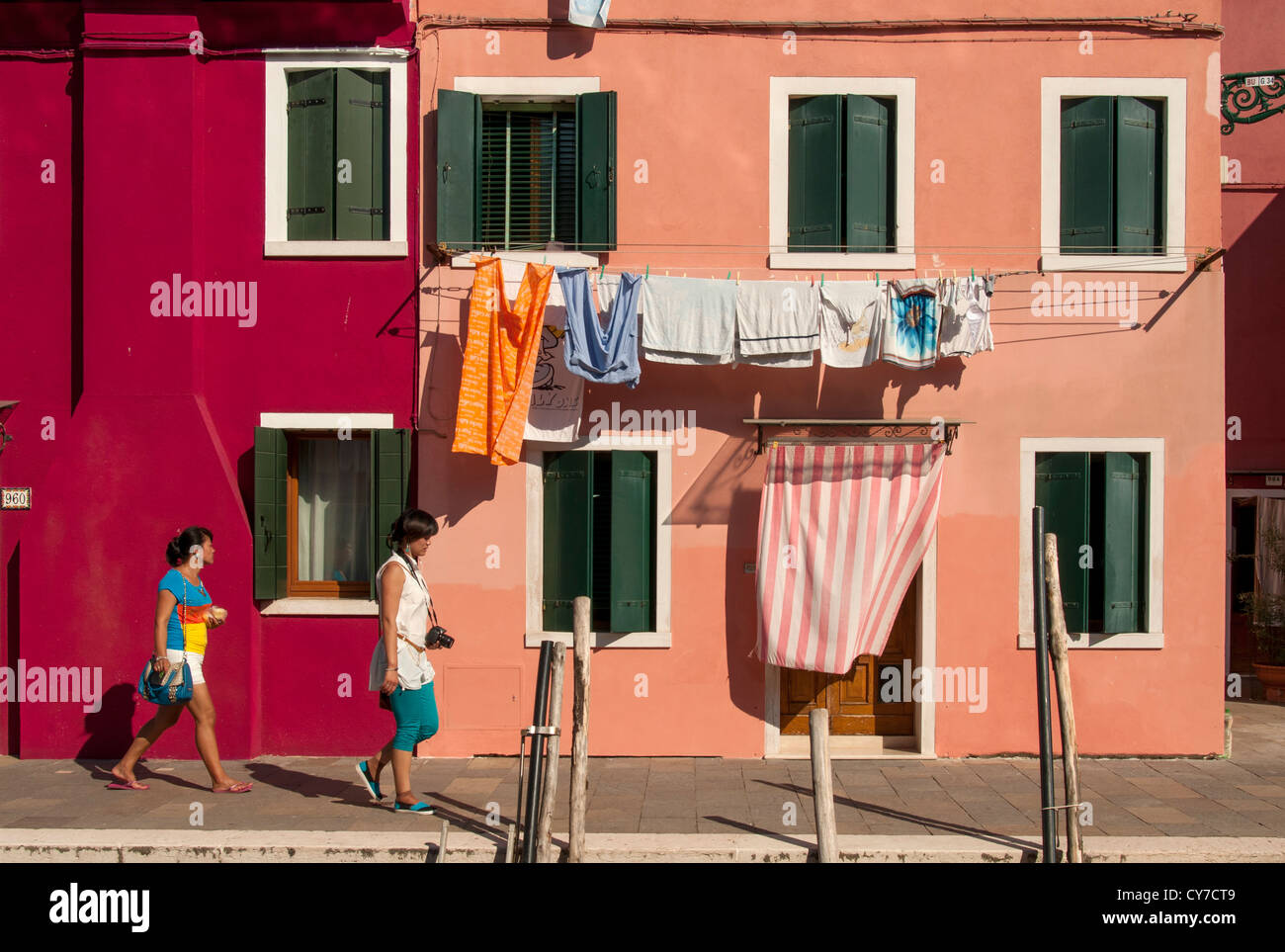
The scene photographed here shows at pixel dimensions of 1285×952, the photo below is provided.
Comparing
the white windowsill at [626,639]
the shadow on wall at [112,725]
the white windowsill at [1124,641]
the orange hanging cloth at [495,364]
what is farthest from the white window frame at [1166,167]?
the shadow on wall at [112,725]

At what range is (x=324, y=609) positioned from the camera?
9617 mm

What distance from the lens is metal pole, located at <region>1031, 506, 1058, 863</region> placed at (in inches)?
257

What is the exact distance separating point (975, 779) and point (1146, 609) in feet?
7.59

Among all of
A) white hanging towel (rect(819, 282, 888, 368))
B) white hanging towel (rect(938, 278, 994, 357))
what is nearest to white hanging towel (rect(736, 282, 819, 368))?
white hanging towel (rect(819, 282, 888, 368))

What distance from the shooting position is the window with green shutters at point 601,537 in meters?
9.70

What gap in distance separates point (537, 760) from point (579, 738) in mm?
531

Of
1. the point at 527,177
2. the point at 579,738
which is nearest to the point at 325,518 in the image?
the point at 527,177

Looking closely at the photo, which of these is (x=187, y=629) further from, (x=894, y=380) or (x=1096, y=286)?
(x=1096, y=286)

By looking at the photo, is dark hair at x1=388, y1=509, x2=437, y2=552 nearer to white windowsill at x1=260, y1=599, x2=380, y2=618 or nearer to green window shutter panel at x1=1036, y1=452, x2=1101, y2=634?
white windowsill at x1=260, y1=599, x2=380, y2=618

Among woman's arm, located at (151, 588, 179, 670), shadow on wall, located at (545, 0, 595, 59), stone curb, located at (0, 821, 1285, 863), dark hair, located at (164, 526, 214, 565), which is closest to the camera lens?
stone curb, located at (0, 821, 1285, 863)

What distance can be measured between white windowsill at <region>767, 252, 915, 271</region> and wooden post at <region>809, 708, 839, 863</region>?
4494 mm

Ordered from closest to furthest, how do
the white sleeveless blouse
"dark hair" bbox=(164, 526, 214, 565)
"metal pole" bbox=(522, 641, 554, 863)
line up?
1. "metal pole" bbox=(522, 641, 554, 863)
2. the white sleeveless blouse
3. "dark hair" bbox=(164, 526, 214, 565)

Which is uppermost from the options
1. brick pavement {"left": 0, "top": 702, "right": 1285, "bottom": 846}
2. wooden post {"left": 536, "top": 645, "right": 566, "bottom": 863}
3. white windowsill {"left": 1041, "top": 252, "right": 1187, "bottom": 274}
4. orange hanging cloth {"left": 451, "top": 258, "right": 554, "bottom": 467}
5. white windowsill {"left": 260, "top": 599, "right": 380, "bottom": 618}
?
white windowsill {"left": 1041, "top": 252, "right": 1187, "bottom": 274}

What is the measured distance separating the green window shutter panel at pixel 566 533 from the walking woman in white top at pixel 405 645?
2.35 meters
